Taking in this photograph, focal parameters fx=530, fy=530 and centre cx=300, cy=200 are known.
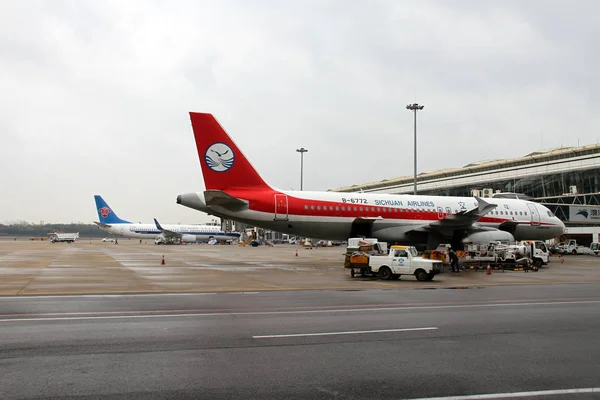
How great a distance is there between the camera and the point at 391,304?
51.4 feet

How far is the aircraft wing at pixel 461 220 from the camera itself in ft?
111

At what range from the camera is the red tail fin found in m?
31.6

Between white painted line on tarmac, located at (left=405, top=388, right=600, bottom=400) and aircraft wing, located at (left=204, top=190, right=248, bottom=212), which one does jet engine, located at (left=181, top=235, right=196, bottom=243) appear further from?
white painted line on tarmac, located at (left=405, top=388, right=600, bottom=400)

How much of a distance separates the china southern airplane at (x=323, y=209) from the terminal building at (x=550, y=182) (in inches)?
1238

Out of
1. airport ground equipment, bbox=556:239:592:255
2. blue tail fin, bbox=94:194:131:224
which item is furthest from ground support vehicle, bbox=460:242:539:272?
blue tail fin, bbox=94:194:131:224

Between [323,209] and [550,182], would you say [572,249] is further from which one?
[323,209]

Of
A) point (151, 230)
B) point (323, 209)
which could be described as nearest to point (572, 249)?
point (323, 209)

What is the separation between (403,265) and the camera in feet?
80.0

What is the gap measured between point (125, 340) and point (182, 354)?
176 cm

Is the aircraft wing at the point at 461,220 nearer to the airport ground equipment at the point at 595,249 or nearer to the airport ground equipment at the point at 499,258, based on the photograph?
the airport ground equipment at the point at 499,258

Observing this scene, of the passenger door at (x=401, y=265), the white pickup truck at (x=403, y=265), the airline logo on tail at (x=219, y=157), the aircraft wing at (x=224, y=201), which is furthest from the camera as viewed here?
the airline logo on tail at (x=219, y=157)

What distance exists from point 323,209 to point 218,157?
7403mm

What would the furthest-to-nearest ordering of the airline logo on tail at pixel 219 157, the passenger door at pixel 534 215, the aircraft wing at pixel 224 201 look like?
the passenger door at pixel 534 215 < the airline logo on tail at pixel 219 157 < the aircraft wing at pixel 224 201

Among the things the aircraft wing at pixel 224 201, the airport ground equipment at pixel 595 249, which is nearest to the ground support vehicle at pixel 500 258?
the aircraft wing at pixel 224 201
